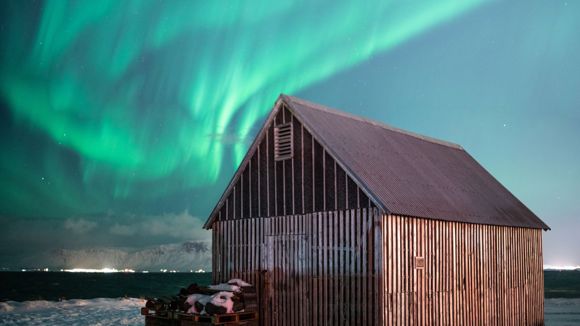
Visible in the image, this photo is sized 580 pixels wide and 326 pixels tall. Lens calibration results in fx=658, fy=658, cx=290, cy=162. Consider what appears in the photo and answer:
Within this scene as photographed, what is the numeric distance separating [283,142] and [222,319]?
6.86m

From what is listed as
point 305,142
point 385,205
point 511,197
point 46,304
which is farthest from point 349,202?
point 46,304

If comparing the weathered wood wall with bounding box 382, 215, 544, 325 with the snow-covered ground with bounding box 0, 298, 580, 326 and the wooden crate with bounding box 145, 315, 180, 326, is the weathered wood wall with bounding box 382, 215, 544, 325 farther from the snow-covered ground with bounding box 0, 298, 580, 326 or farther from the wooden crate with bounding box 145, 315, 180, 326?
the wooden crate with bounding box 145, 315, 180, 326

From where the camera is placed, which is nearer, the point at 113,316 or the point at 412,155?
the point at 412,155

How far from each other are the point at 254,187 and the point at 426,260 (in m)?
7.19

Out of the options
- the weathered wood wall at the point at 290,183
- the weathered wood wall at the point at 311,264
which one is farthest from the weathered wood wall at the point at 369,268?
the weathered wood wall at the point at 290,183

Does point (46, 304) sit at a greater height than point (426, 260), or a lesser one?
lesser

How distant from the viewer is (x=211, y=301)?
22062 millimetres

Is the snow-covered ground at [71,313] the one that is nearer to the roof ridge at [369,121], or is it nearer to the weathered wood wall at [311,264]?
the weathered wood wall at [311,264]

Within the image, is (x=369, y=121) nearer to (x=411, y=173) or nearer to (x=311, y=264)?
(x=411, y=173)

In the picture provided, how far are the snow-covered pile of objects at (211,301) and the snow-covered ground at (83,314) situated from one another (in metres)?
7.92

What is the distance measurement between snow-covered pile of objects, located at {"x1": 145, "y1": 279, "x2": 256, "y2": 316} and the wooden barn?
1.30 meters

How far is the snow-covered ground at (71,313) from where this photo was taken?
32578mm

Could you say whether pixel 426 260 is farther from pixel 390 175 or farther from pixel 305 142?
pixel 305 142

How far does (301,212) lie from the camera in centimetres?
2373
